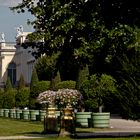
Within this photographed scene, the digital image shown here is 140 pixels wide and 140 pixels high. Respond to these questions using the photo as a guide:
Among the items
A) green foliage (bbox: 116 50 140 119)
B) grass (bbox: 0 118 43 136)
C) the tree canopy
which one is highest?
the tree canopy

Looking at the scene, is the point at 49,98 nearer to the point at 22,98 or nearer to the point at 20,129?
the point at 20,129

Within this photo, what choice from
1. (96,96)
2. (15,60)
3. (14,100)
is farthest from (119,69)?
(15,60)

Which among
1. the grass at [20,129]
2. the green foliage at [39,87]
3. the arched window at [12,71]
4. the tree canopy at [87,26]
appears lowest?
the grass at [20,129]

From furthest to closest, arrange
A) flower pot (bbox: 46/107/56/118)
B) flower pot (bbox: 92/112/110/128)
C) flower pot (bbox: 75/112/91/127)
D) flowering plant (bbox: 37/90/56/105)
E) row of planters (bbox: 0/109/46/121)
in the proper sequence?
row of planters (bbox: 0/109/46/121), flower pot (bbox: 75/112/91/127), flower pot (bbox: 92/112/110/128), flowering plant (bbox: 37/90/56/105), flower pot (bbox: 46/107/56/118)

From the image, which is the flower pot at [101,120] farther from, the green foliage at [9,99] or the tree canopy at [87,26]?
the green foliage at [9,99]

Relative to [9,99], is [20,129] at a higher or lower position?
lower

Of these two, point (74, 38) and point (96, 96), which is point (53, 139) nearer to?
point (74, 38)

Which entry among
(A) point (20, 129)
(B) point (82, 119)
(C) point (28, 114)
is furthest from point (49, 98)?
(C) point (28, 114)

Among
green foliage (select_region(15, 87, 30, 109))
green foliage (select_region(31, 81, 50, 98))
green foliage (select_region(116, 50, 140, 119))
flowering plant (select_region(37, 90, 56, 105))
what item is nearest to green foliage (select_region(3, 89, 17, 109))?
green foliage (select_region(15, 87, 30, 109))

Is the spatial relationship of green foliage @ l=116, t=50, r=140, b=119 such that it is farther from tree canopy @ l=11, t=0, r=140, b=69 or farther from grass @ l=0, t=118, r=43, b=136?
grass @ l=0, t=118, r=43, b=136

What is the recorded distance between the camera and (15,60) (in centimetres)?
16788

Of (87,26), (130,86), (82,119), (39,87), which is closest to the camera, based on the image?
(87,26)

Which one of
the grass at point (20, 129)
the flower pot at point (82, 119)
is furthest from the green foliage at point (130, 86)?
the flower pot at point (82, 119)

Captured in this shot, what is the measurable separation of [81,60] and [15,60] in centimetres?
14632
